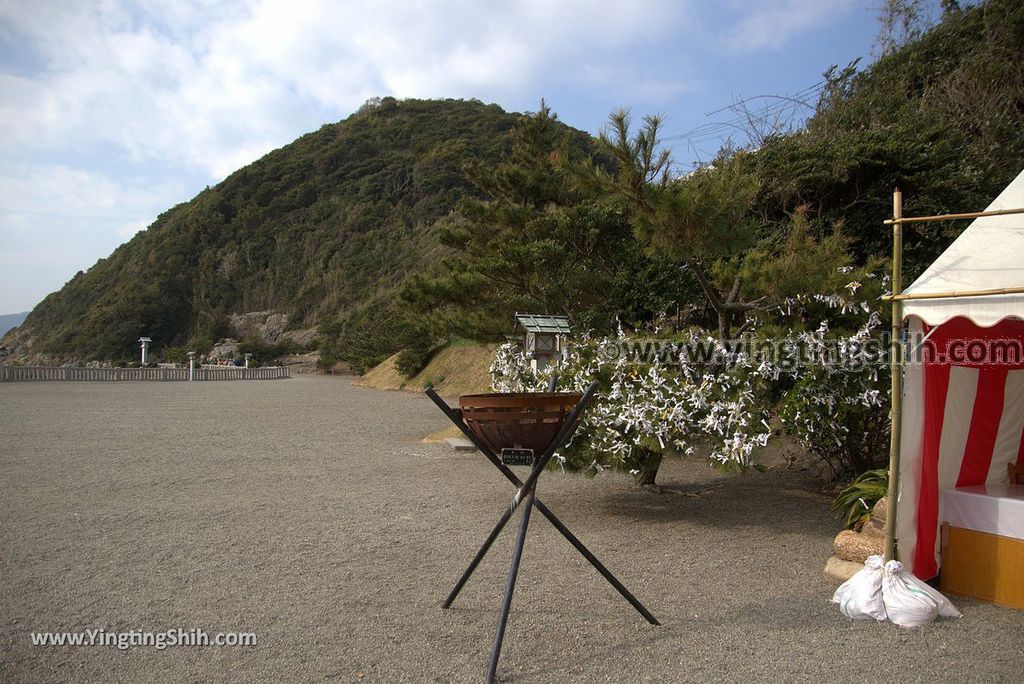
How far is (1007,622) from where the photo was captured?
3301mm

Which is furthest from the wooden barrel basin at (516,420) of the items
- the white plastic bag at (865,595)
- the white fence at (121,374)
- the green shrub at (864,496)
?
the white fence at (121,374)

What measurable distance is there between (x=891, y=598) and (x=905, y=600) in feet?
0.19

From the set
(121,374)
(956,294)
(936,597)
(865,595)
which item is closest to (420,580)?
(865,595)

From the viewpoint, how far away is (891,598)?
334 centimetres

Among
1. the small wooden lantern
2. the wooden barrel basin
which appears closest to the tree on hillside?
the small wooden lantern

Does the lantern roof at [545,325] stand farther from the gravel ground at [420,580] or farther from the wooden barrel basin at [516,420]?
the wooden barrel basin at [516,420]

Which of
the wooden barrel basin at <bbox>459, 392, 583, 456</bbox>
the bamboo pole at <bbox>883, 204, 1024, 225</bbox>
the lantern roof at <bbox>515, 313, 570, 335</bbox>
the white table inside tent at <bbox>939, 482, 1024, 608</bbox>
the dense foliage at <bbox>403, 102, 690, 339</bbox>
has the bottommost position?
the white table inside tent at <bbox>939, 482, 1024, 608</bbox>

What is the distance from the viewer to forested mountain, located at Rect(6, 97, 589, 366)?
5653 cm

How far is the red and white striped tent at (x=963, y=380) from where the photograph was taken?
3281 millimetres

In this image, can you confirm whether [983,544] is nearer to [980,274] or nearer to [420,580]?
[980,274]

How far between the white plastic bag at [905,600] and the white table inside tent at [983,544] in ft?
1.37

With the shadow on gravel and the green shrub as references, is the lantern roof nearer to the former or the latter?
the shadow on gravel

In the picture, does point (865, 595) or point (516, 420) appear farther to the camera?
point (865, 595)

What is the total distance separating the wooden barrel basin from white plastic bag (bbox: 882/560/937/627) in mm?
1875
